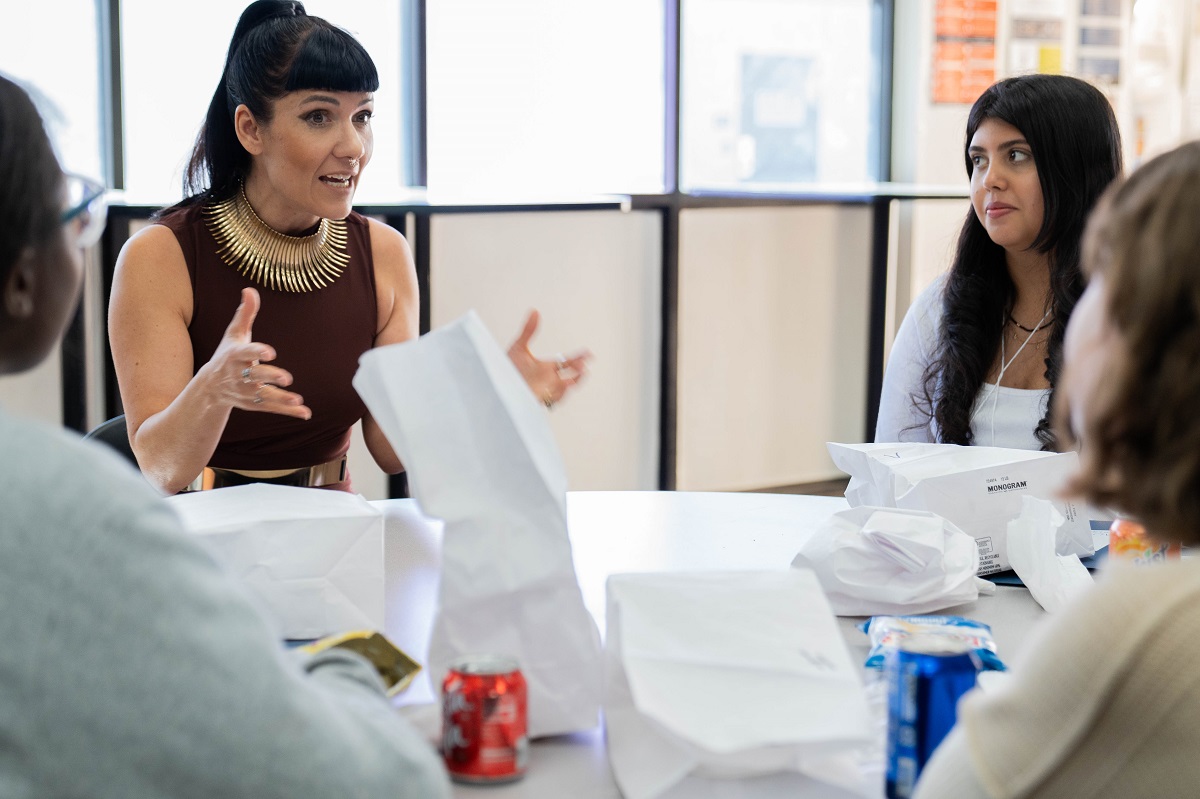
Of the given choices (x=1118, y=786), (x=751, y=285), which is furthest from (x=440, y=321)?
(x=1118, y=786)

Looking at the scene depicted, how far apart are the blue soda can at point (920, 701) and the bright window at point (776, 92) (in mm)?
3649

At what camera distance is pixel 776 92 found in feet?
→ 15.4

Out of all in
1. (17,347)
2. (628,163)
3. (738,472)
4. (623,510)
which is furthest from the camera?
(738,472)

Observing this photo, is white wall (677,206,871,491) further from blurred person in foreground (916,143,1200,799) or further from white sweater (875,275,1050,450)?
blurred person in foreground (916,143,1200,799)

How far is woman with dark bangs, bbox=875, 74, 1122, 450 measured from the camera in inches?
81.9

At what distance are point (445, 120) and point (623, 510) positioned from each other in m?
2.47

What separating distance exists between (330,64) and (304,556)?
1068 millimetres

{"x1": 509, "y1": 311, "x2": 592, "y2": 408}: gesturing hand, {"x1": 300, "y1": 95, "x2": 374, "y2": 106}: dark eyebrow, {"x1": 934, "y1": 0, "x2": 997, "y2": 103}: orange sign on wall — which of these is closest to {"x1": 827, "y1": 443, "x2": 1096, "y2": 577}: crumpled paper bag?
{"x1": 509, "y1": 311, "x2": 592, "y2": 408}: gesturing hand

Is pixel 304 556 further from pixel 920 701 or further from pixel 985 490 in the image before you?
pixel 985 490

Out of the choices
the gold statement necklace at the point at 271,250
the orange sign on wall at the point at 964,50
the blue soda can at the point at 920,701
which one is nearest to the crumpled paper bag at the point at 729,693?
the blue soda can at the point at 920,701

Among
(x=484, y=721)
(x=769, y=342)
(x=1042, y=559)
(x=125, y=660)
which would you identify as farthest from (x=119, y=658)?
(x=769, y=342)

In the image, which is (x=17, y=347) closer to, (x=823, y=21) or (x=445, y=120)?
(x=445, y=120)

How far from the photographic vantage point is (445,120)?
401 centimetres

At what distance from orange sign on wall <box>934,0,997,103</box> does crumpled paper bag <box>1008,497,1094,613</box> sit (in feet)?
12.0
